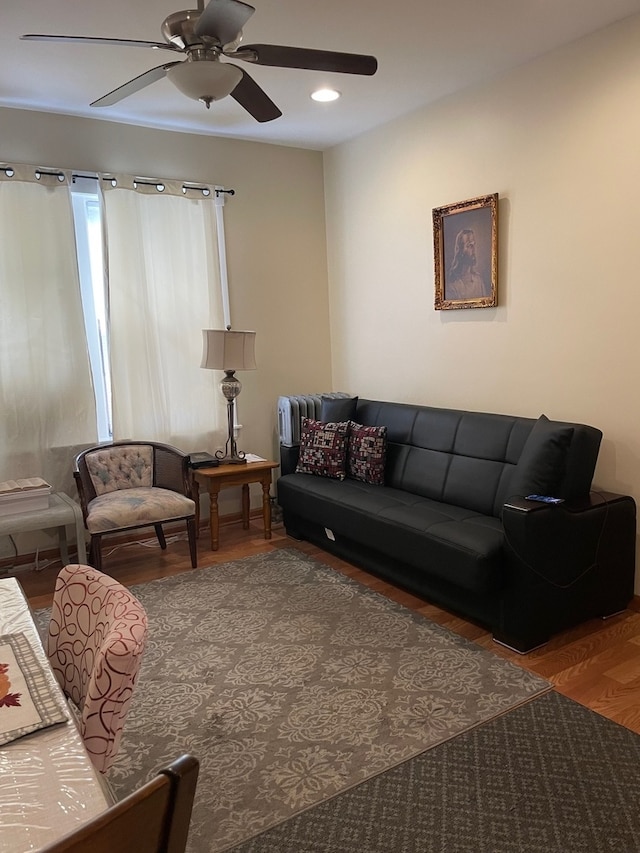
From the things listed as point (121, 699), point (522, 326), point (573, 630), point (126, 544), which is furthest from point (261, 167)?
point (121, 699)

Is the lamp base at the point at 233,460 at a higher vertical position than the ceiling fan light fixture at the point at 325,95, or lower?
lower

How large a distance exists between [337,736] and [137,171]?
3705 mm

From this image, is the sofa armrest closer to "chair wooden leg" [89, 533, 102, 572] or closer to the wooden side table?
the wooden side table

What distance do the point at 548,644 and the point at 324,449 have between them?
1.87 metres

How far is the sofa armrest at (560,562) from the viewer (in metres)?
2.78

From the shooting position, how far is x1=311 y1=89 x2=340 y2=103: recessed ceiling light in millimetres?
3783

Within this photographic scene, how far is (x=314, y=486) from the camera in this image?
13.6 feet

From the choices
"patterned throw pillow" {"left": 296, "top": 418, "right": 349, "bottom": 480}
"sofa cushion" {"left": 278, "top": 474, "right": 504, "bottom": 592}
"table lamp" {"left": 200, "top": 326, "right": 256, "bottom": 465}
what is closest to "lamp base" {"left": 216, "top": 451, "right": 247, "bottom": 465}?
"table lamp" {"left": 200, "top": 326, "right": 256, "bottom": 465}

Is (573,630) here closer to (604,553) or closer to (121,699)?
(604,553)

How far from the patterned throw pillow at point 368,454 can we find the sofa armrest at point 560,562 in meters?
1.35

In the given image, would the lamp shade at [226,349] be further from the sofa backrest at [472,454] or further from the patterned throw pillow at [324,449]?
the sofa backrest at [472,454]

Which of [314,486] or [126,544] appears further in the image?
[126,544]

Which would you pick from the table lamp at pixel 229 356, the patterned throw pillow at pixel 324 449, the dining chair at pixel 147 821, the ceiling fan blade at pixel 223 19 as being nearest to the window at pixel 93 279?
the table lamp at pixel 229 356

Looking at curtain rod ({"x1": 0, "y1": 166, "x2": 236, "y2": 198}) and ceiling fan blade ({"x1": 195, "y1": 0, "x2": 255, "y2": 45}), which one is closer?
ceiling fan blade ({"x1": 195, "y1": 0, "x2": 255, "y2": 45})
